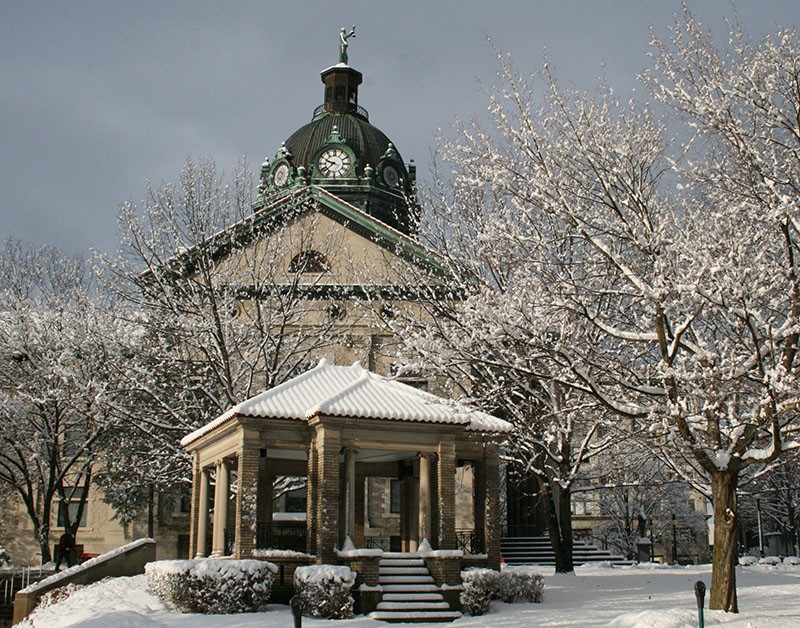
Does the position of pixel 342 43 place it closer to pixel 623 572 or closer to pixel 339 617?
pixel 623 572

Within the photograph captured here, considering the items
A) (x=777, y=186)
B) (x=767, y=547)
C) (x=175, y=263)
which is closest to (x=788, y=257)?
(x=777, y=186)

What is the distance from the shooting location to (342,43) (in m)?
59.7

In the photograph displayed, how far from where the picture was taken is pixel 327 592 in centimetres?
1695

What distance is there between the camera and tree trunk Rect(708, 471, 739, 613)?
14781mm

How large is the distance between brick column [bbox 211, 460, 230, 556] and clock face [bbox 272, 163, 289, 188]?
31616 millimetres

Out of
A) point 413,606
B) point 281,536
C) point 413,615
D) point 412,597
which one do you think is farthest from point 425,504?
point 281,536

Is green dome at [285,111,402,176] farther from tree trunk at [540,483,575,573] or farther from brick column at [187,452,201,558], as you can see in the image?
brick column at [187,452,201,558]

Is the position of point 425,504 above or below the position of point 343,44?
below

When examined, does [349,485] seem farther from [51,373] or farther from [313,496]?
[51,373]

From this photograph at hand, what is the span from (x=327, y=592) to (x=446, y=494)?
3.27 meters

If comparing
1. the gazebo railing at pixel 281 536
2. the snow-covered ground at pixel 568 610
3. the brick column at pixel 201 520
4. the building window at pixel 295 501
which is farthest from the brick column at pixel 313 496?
the building window at pixel 295 501

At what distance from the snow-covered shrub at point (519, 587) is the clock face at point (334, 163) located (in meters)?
33.1

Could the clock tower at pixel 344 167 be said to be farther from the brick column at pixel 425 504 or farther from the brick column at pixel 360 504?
the brick column at pixel 425 504

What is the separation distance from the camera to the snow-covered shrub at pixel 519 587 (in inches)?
752
